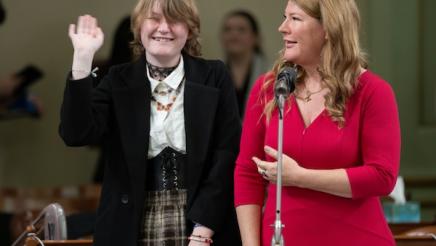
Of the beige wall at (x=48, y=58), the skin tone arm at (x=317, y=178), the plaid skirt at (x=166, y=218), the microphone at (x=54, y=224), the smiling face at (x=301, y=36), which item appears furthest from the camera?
the beige wall at (x=48, y=58)

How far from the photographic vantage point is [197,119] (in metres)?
3.44

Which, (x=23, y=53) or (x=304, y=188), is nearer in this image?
(x=304, y=188)

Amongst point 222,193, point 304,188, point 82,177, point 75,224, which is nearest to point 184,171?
point 222,193

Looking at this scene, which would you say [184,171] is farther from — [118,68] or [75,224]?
[75,224]

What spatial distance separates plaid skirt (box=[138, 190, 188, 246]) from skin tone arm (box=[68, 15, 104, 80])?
418mm

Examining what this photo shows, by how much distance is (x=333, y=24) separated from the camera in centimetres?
327

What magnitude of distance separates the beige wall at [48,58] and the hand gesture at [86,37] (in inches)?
154

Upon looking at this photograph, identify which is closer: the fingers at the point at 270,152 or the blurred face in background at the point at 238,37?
the fingers at the point at 270,152

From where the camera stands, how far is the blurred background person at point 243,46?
6.84m

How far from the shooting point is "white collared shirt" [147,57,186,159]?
3.43 m

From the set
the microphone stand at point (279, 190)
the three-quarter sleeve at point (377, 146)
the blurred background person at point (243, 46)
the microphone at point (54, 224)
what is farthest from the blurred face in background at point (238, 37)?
the microphone stand at point (279, 190)

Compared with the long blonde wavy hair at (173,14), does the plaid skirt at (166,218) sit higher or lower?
lower

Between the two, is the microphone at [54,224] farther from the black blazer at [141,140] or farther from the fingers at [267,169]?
the fingers at [267,169]

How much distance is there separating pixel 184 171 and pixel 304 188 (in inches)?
15.4
